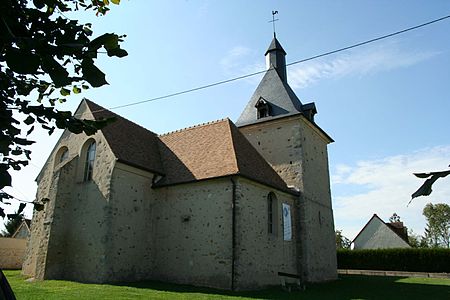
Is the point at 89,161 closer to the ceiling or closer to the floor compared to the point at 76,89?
closer to the ceiling

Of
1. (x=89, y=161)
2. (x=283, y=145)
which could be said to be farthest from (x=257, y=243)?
(x=89, y=161)

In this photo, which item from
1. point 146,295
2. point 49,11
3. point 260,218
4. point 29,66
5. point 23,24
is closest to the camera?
point 29,66

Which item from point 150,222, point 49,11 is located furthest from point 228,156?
point 49,11

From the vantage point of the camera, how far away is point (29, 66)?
66.4 inches

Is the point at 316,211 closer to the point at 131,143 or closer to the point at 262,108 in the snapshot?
the point at 262,108

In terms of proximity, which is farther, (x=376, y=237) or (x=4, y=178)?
(x=376, y=237)

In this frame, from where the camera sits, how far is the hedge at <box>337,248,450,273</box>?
28.1 m

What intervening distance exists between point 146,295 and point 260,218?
22.0 feet

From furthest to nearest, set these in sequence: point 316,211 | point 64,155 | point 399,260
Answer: point 399,260 → point 316,211 → point 64,155

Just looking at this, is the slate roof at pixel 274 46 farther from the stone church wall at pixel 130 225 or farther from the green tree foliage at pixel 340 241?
the green tree foliage at pixel 340 241

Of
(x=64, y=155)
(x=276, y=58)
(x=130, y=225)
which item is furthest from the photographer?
(x=276, y=58)

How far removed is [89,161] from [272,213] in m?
9.11

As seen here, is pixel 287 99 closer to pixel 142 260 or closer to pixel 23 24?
pixel 142 260

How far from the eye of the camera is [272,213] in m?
17.5
